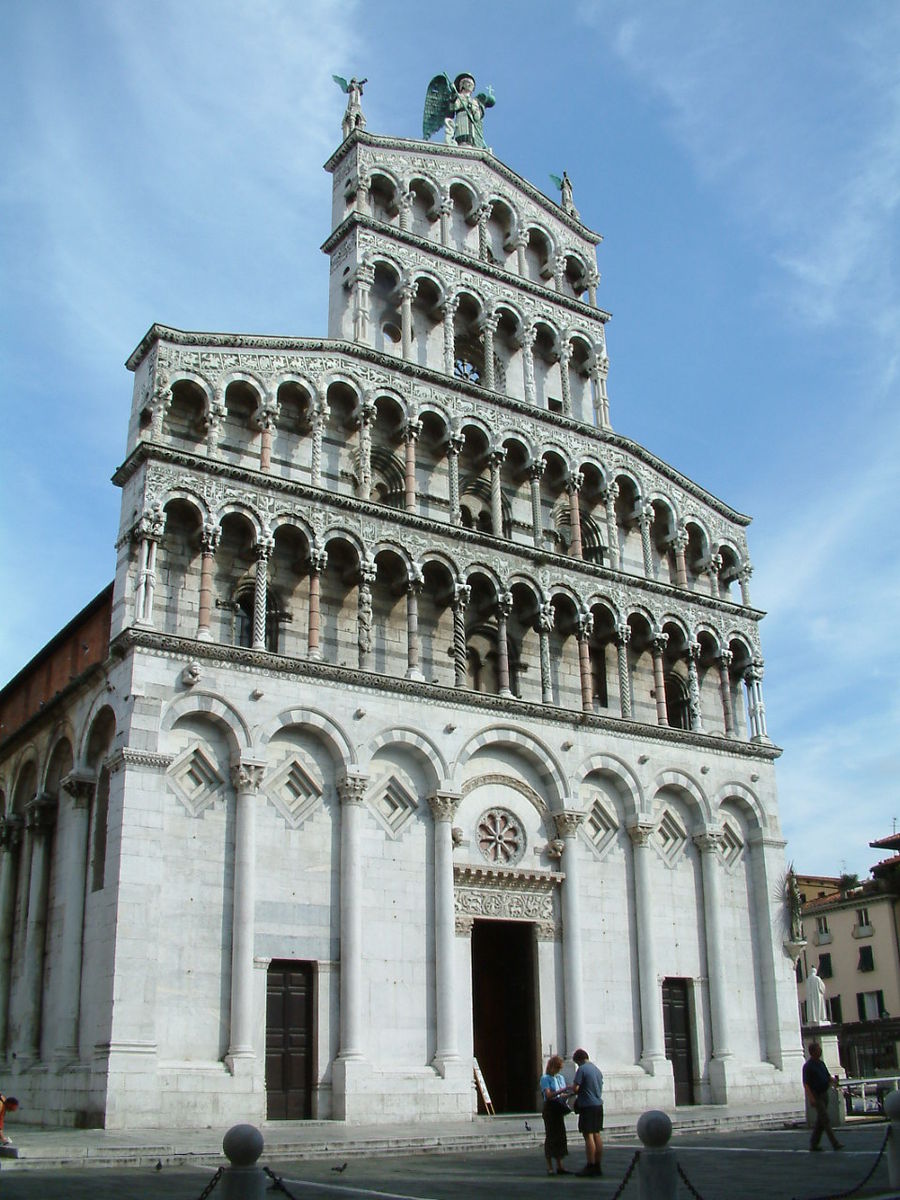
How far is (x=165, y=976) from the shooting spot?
22406 mm

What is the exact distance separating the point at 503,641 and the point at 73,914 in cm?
1111

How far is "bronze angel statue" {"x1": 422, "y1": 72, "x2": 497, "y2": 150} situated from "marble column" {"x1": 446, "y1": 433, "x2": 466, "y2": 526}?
36.3 feet

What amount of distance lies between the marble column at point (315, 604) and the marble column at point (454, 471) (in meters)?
4.13

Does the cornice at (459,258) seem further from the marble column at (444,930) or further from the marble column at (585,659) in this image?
the marble column at (444,930)

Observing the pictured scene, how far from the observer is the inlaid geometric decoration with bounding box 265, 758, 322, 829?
2478 cm

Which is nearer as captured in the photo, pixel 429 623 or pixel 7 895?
pixel 429 623

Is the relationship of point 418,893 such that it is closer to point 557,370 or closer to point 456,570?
point 456,570

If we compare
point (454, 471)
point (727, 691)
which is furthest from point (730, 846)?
point (454, 471)

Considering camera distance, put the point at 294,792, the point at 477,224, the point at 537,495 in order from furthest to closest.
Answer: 1. the point at 477,224
2. the point at 537,495
3. the point at 294,792

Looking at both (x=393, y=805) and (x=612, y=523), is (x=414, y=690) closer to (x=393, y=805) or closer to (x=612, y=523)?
(x=393, y=805)

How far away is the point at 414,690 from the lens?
26812 millimetres

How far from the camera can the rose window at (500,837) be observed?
27625mm

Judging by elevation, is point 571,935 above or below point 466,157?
below

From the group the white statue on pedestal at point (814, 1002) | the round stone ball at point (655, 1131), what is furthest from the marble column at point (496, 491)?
the round stone ball at point (655, 1131)
